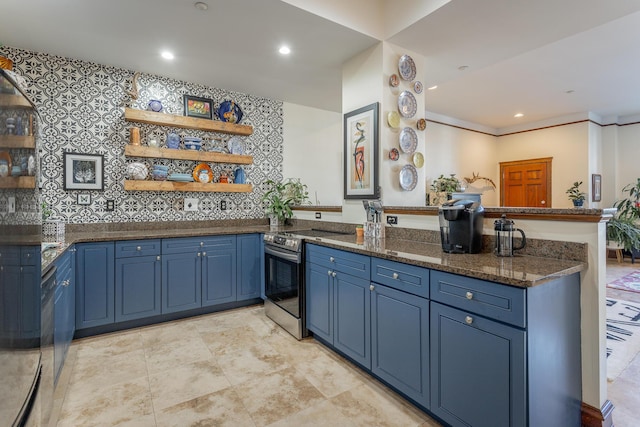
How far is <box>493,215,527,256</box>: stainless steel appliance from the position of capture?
1.81 meters

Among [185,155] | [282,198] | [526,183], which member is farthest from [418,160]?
[526,183]

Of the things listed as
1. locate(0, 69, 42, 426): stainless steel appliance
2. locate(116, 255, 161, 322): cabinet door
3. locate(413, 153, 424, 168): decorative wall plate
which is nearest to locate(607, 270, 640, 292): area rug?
locate(413, 153, 424, 168): decorative wall plate

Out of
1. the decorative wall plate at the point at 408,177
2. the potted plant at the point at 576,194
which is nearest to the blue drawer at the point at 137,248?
the decorative wall plate at the point at 408,177

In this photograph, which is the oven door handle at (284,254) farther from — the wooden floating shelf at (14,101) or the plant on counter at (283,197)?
the wooden floating shelf at (14,101)

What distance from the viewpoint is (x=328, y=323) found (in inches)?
99.2

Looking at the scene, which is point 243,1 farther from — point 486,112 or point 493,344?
point 486,112

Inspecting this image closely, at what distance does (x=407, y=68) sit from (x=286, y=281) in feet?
7.54

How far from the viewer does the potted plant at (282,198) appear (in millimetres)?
4117

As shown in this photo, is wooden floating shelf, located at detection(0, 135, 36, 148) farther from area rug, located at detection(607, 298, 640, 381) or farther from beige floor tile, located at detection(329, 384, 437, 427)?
area rug, located at detection(607, 298, 640, 381)

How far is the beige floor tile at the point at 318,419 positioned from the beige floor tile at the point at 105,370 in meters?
1.14

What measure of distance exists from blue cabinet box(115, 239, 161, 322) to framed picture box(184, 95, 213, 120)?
1.60m

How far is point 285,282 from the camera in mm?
3008

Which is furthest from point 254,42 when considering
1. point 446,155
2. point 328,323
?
point 446,155

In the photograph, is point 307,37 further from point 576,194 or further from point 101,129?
point 576,194
